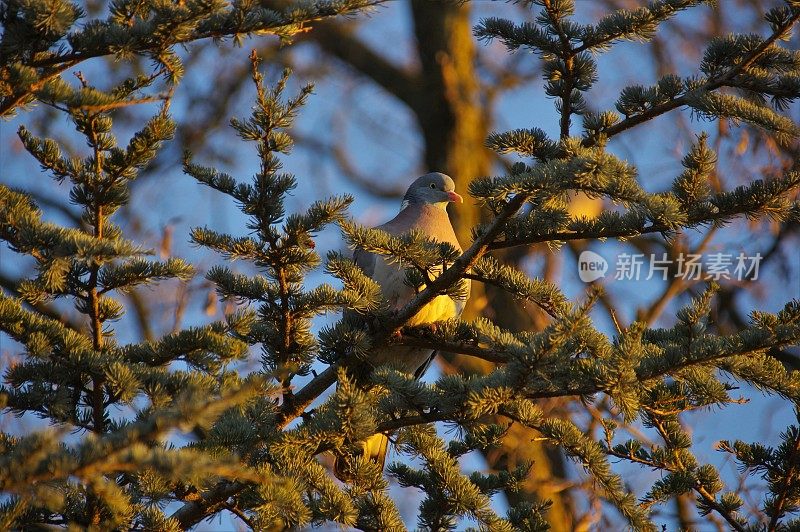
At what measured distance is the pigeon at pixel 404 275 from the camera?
133 inches

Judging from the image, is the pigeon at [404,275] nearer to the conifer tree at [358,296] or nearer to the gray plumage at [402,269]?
the gray plumage at [402,269]

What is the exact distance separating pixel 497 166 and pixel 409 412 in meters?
5.59

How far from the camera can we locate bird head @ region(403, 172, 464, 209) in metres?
4.46

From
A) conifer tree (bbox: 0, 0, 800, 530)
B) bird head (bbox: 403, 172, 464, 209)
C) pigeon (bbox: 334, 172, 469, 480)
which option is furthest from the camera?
bird head (bbox: 403, 172, 464, 209)

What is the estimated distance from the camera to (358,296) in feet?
8.54

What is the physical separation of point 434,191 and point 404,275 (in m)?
1.28

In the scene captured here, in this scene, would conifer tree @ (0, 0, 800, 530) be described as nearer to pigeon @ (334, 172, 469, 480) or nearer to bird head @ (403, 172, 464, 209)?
pigeon @ (334, 172, 469, 480)

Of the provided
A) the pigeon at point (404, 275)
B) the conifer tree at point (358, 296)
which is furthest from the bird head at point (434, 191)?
the conifer tree at point (358, 296)

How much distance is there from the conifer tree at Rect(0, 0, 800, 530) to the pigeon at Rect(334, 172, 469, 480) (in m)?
0.43

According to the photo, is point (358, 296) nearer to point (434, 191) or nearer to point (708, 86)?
point (708, 86)

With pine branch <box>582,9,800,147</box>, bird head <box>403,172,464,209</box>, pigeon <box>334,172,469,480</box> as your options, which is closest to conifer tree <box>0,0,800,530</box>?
pine branch <box>582,9,800,147</box>

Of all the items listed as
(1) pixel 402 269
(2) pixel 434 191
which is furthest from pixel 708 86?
(2) pixel 434 191

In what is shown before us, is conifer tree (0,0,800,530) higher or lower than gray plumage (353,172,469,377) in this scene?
lower

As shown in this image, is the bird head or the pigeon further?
the bird head
